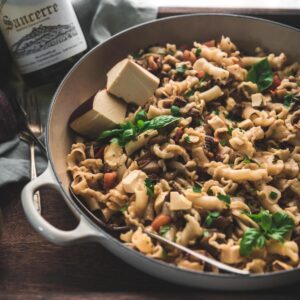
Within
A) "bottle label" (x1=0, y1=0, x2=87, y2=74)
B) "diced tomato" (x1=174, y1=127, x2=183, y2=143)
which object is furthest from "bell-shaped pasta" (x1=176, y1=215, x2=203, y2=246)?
"bottle label" (x1=0, y1=0, x2=87, y2=74)

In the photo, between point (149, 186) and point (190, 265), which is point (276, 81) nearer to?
point (149, 186)

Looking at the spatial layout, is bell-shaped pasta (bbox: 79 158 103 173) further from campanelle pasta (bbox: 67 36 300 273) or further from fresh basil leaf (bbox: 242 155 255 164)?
fresh basil leaf (bbox: 242 155 255 164)

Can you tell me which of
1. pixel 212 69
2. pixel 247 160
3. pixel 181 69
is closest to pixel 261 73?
pixel 212 69

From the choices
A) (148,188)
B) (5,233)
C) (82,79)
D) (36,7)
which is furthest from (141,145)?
(36,7)

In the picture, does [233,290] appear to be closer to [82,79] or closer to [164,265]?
[164,265]

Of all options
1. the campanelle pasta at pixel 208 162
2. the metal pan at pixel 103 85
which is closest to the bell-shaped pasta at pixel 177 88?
the campanelle pasta at pixel 208 162

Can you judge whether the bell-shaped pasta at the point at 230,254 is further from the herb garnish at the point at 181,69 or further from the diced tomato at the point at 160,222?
the herb garnish at the point at 181,69
